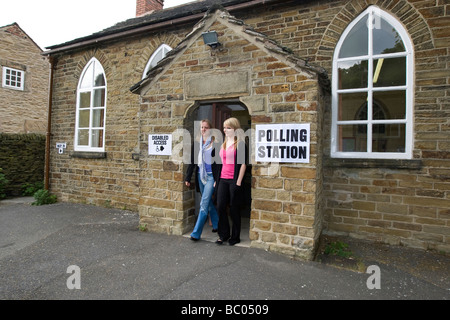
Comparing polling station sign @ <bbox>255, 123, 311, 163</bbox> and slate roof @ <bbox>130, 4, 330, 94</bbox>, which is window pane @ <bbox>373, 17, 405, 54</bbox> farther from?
polling station sign @ <bbox>255, 123, 311, 163</bbox>

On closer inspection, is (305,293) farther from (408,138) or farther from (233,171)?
(408,138)

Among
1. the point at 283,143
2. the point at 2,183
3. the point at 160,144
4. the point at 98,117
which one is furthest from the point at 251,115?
the point at 2,183

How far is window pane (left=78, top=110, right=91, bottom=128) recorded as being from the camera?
794 centimetres

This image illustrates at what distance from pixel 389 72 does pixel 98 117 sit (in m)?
7.39

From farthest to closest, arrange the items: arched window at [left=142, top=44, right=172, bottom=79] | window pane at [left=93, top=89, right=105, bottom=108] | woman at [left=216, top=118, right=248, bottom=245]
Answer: window pane at [left=93, top=89, right=105, bottom=108]
arched window at [left=142, top=44, right=172, bottom=79]
woman at [left=216, top=118, right=248, bottom=245]

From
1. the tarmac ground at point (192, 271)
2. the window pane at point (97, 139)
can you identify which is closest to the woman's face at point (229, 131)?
the tarmac ground at point (192, 271)

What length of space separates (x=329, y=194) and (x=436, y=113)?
2.18 meters

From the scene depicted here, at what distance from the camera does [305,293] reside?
9.87 feet

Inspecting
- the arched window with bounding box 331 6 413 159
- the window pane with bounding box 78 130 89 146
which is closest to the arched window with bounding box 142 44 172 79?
→ the window pane with bounding box 78 130 89 146

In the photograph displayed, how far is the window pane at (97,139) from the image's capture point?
25.3 feet

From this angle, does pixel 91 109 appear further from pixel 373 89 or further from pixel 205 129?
pixel 373 89

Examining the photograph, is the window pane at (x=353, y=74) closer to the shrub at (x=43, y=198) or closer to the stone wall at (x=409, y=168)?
the stone wall at (x=409, y=168)

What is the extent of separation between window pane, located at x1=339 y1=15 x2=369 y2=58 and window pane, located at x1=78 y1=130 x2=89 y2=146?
7.16m

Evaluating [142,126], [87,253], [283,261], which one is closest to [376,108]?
[283,261]
